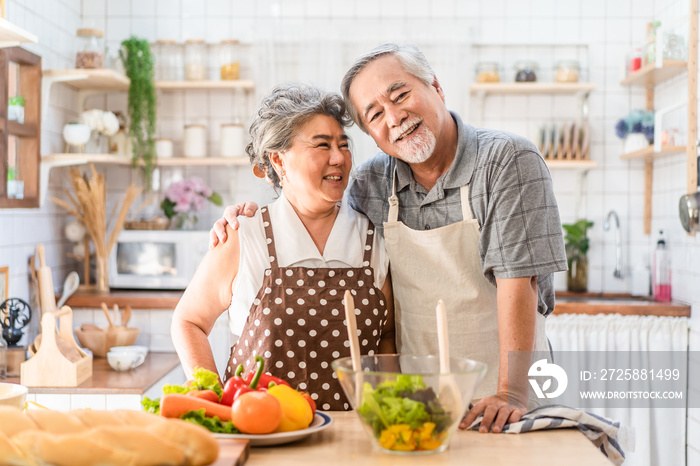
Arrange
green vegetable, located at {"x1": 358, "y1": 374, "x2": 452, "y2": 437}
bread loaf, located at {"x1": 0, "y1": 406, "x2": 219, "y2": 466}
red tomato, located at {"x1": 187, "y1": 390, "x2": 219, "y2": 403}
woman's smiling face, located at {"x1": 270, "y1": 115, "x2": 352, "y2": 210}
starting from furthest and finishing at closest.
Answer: woman's smiling face, located at {"x1": 270, "y1": 115, "x2": 352, "y2": 210} < red tomato, located at {"x1": 187, "y1": 390, "x2": 219, "y2": 403} < green vegetable, located at {"x1": 358, "y1": 374, "x2": 452, "y2": 437} < bread loaf, located at {"x1": 0, "y1": 406, "x2": 219, "y2": 466}

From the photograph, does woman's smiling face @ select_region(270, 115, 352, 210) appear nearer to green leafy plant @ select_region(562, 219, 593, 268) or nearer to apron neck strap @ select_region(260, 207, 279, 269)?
apron neck strap @ select_region(260, 207, 279, 269)

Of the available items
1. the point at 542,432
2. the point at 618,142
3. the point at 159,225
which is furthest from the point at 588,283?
the point at 542,432

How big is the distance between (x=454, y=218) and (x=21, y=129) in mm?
2269

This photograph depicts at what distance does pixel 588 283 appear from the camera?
13.0 ft

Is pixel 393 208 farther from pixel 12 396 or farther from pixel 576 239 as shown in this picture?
pixel 576 239

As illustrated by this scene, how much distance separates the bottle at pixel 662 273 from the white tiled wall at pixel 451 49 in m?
0.32

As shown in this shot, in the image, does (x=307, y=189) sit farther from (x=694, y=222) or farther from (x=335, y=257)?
(x=694, y=222)

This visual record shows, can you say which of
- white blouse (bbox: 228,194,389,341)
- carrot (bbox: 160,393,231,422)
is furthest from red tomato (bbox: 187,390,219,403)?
white blouse (bbox: 228,194,389,341)

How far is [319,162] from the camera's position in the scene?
66.4 inches

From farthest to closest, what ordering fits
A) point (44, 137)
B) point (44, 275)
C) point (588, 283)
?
point (588, 283) < point (44, 137) < point (44, 275)

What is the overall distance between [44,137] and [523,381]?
280cm

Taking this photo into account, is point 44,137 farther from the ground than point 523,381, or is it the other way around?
point 44,137

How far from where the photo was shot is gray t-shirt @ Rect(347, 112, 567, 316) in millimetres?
1584

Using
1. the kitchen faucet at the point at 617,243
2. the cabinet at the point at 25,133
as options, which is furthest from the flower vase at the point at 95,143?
the kitchen faucet at the point at 617,243
